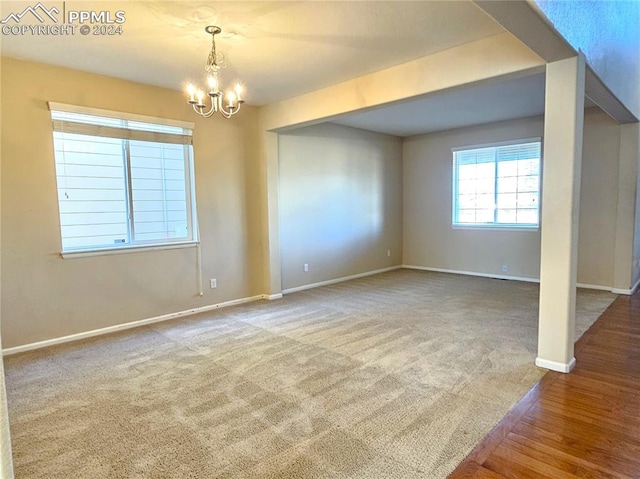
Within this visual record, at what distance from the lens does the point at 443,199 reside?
7176 mm

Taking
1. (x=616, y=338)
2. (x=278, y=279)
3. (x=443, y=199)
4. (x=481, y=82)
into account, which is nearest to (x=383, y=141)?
(x=443, y=199)

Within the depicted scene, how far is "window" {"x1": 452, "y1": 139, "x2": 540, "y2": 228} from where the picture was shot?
613 centimetres

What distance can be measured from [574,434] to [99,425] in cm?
282

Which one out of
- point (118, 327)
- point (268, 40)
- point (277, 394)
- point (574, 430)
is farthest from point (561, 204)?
point (118, 327)

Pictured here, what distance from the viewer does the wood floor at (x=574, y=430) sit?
6.33 feet

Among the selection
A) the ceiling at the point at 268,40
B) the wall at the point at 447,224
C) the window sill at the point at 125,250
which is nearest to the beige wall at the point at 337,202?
the wall at the point at 447,224

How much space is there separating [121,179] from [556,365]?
4.46m

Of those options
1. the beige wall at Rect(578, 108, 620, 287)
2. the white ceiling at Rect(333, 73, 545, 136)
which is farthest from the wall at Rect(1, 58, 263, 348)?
the beige wall at Rect(578, 108, 620, 287)

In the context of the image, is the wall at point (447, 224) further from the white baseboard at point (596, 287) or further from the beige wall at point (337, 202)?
the white baseboard at point (596, 287)

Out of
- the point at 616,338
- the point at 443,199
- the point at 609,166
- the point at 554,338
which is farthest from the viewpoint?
the point at 443,199

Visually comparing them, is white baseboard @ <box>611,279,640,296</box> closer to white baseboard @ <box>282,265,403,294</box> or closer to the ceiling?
the ceiling

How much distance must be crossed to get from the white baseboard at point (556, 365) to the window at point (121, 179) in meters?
3.85

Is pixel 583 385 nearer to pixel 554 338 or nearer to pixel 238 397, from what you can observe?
pixel 554 338

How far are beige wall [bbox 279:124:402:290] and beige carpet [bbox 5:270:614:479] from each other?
5.46 feet
